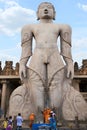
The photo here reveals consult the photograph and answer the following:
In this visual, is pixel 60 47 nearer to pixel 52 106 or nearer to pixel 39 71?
pixel 39 71

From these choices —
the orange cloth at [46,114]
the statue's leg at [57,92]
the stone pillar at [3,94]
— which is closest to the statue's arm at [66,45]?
the statue's leg at [57,92]

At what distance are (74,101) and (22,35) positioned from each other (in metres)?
4.34

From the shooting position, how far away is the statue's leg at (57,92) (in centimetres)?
1313

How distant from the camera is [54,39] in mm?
13969

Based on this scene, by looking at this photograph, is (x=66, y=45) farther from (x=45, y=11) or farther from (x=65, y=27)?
(x=45, y=11)

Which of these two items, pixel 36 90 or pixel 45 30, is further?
pixel 45 30

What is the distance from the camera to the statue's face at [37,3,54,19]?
14328 millimetres

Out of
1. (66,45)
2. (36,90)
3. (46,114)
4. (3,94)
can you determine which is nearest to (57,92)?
(36,90)

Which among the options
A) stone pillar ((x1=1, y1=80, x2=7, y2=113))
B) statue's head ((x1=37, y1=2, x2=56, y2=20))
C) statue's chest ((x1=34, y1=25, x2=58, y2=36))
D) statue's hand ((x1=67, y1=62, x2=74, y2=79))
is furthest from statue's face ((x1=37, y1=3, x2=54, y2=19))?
stone pillar ((x1=1, y1=80, x2=7, y2=113))

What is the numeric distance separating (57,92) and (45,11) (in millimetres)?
4296

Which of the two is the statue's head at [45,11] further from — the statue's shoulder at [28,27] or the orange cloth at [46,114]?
the orange cloth at [46,114]

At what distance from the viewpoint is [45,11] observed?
14.3 metres

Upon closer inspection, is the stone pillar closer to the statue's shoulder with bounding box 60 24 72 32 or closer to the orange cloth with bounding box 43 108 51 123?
the statue's shoulder with bounding box 60 24 72 32

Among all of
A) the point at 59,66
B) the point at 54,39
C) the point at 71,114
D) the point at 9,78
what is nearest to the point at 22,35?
the point at 54,39
